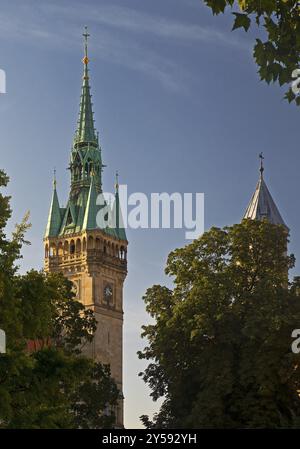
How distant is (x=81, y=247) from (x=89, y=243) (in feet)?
3.82

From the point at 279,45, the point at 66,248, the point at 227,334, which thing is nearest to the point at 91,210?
the point at 66,248

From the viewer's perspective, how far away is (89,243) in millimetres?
131250

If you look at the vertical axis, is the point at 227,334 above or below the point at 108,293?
below

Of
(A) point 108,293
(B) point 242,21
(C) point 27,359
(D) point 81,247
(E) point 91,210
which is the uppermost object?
(E) point 91,210

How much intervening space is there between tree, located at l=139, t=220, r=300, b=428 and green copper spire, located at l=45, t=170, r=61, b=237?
80.0m

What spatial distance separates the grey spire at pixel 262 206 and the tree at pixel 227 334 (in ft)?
148

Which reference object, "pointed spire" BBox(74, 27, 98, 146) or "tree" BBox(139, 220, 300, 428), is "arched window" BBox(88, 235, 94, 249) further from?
"tree" BBox(139, 220, 300, 428)

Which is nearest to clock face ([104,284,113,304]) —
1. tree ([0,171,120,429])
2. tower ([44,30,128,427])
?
tower ([44,30,128,427])

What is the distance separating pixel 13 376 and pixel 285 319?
70.3ft

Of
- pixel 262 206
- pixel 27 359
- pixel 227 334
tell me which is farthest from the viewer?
pixel 262 206

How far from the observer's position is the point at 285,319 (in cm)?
4634

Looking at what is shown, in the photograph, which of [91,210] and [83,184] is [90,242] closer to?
[91,210]
